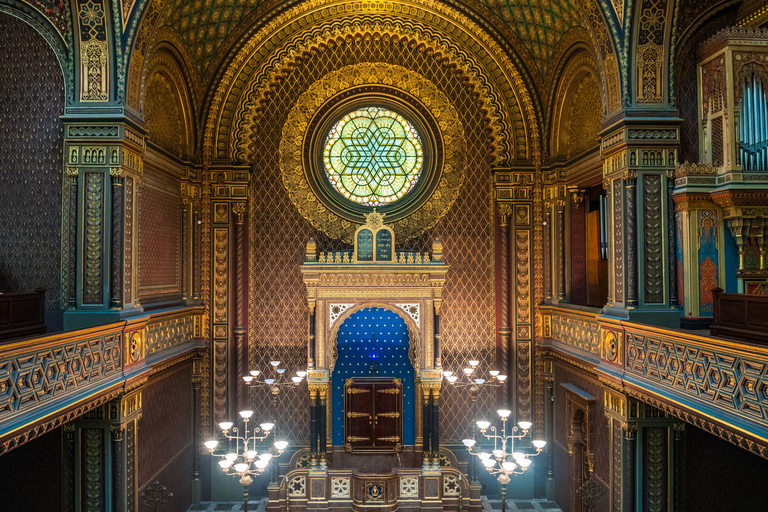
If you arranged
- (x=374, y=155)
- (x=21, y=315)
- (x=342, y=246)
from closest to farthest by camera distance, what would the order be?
(x=21, y=315) → (x=342, y=246) → (x=374, y=155)

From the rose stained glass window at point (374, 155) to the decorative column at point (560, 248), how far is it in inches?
131

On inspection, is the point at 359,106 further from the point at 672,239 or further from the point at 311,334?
the point at 672,239

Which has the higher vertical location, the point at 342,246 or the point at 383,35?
the point at 383,35

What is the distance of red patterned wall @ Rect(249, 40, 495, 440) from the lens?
11.9 metres

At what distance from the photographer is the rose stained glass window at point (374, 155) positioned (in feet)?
40.7

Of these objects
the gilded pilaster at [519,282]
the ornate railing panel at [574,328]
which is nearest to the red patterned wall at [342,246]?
the gilded pilaster at [519,282]

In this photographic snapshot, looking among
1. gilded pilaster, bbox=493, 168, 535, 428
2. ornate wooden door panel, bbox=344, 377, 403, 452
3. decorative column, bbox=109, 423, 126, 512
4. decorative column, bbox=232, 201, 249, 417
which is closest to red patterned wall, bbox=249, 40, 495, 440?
decorative column, bbox=232, 201, 249, 417

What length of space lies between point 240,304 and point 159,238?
244 centimetres

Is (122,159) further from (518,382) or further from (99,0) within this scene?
(518,382)

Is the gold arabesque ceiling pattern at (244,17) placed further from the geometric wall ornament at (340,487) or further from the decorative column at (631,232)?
the geometric wall ornament at (340,487)

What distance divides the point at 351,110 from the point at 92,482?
8.92 metres

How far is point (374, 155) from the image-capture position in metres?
12.4

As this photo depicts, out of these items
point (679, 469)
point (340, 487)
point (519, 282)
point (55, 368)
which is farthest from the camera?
point (519, 282)

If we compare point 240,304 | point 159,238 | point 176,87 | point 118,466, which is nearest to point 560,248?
point 240,304
